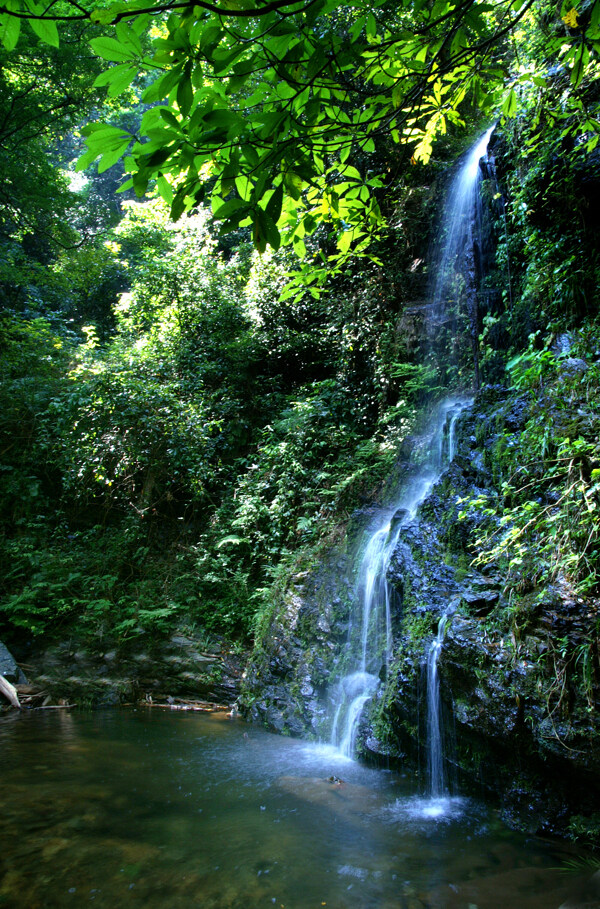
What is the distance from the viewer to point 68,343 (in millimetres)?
13516

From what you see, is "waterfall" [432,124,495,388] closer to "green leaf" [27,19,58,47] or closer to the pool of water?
the pool of water

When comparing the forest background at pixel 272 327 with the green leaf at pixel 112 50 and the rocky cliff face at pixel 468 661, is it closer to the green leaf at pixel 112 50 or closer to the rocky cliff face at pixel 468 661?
the green leaf at pixel 112 50

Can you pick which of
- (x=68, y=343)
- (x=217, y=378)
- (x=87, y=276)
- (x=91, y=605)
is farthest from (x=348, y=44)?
(x=87, y=276)

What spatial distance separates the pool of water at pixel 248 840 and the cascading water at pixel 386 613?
0.40 meters

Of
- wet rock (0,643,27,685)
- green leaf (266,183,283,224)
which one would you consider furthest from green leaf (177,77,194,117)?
wet rock (0,643,27,685)

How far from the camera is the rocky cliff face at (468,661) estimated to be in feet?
11.8

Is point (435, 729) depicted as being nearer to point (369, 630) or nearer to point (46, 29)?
point (369, 630)

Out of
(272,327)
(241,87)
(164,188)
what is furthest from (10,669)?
(272,327)

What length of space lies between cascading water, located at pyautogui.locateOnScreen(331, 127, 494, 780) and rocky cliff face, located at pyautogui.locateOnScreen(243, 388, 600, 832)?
0.13 meters

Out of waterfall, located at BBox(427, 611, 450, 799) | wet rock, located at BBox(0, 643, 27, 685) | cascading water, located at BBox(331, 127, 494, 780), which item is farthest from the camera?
wet rock, located at BBox(0, 643, 27, 685)

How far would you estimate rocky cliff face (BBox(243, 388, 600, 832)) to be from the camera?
359 centimetres

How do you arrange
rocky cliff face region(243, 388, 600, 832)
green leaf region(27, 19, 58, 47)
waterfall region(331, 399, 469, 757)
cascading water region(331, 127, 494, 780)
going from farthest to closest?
waterfall region(331, 399, 469, 757), cascading water region(331, 127, 494, 780), rocky cliff face region(243, 388, 600, 832), green leaf region(27, 19, 58, 47)

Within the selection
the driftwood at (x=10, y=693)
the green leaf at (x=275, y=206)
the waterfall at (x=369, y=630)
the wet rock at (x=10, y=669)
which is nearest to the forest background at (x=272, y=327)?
the green leaf at (x=275, y=206)

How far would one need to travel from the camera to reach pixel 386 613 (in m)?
5.81
